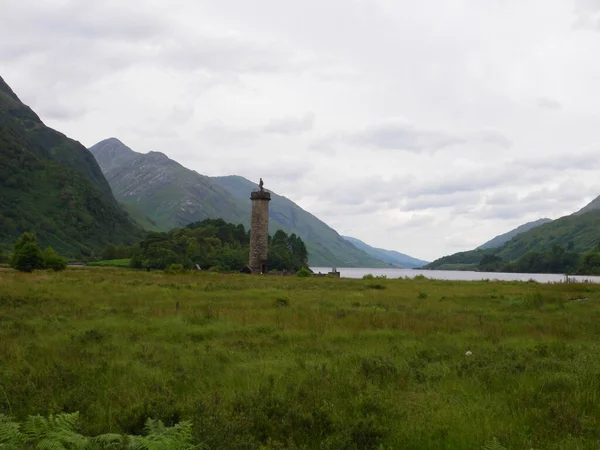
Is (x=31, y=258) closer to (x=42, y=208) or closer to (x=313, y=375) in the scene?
(x=313, y=375)

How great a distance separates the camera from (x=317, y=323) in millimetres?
16000

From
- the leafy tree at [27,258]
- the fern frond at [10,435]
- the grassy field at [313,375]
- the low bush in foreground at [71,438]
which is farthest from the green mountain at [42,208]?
the fern frond at [10,435]

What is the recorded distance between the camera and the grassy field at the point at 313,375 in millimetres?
6789

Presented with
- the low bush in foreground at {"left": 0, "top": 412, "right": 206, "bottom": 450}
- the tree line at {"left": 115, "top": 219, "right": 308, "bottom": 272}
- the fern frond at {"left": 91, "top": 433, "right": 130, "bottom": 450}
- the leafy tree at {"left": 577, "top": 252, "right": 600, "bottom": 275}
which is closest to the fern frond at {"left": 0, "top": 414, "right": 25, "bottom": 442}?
the low bush in foreground at {"left": 0, "top": 412, "right": 206, "bottom": 450}

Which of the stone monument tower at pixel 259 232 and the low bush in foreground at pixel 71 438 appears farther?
the stone monument tower at pixel 259 232

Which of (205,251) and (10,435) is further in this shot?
(205,251)

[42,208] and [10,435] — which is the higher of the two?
[42,208]

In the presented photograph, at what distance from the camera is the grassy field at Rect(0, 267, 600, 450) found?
267 inches

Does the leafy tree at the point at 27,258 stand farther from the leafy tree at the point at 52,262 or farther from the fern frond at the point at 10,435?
the fern frond at the point at 10,435

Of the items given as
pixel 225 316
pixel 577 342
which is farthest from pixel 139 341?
pixel 577 342

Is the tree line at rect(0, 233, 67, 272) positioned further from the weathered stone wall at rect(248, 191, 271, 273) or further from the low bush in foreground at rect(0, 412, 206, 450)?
the low bush in foreground at rect(0, 412, 206, 450)

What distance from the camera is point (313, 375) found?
9.38 metres

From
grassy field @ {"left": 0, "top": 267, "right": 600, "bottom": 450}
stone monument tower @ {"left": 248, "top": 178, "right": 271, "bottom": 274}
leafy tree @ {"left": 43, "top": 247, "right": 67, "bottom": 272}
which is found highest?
stone monument tower @ {"left": 248, "top": 178, "right": 271, "bottom": 274}

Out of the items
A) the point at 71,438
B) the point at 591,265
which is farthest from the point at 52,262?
the point at 591,265
